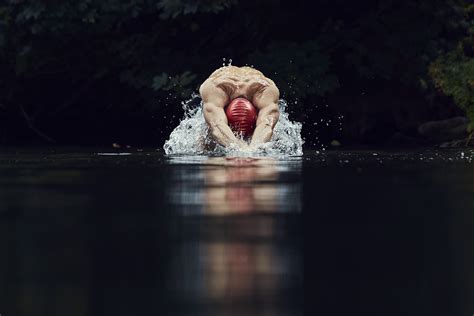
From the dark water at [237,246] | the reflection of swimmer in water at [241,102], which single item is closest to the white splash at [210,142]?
the reflection of swimmer in water at [241,102]

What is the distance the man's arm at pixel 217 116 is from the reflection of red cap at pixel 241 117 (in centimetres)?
15

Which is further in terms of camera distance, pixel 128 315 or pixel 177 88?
pixel 177 88

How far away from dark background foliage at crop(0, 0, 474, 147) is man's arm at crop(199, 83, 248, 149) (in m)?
3.15

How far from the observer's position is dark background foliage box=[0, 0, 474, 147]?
68.3ft

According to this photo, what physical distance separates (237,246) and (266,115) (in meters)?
11.5

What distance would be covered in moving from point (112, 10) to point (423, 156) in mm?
7427

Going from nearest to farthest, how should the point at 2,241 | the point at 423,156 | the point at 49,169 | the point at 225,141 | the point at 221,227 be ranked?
the point at 2,241
the point at 221,227
the point at 49,169
the point at 423,156
the point at 225,141

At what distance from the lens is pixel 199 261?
183 inches

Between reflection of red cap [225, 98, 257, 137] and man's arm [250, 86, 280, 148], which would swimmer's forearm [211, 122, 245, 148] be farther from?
reflection of red cap [225, 98, 257, 137]

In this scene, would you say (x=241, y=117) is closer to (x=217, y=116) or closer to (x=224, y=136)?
(x=217, y=116)

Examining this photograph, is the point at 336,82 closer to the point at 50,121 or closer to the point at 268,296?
the point at 50,121

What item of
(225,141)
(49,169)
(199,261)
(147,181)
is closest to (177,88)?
(225,141)

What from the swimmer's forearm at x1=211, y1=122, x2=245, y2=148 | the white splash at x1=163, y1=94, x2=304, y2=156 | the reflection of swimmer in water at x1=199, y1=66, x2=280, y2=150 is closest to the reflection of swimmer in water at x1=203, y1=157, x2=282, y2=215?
the white splash at x1=163, y1=94, x2=304, y2=156

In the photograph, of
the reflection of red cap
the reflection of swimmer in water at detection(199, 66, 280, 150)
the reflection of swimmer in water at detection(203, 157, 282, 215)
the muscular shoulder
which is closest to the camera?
the reflection of swimmer in water at detection(203, 157, 282, 215)
